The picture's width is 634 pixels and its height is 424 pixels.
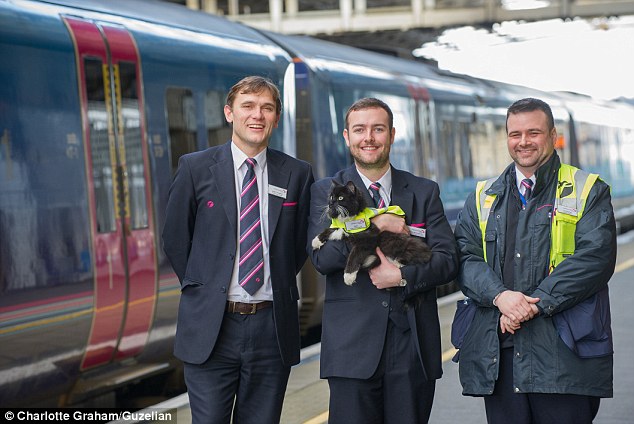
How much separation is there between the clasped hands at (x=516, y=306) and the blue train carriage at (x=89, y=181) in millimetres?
3020

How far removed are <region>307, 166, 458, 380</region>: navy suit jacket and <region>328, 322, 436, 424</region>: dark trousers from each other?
0.13 feet

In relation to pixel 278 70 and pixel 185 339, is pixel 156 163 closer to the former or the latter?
pixel 278 70

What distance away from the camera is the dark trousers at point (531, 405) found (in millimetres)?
4152

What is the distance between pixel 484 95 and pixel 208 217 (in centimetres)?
1285

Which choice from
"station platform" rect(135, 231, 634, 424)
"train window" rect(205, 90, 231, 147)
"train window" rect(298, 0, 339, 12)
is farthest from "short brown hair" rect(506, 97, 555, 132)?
"train window" rect(298, 0, 339, 12)

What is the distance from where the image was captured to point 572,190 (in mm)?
4156

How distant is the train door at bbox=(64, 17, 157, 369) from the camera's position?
6738mm

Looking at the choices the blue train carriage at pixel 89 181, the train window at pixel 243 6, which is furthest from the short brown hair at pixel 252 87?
the train window at pixel 243 6

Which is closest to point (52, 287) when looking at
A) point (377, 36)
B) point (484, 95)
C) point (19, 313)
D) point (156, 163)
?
point (19, 313)

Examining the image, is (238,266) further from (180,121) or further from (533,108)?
(180,121)

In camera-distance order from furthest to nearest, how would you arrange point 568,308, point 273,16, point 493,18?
point 273,16 < point 493,18 < point 568,308

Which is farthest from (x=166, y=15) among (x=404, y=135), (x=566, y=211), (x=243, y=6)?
(x=243, y=6)

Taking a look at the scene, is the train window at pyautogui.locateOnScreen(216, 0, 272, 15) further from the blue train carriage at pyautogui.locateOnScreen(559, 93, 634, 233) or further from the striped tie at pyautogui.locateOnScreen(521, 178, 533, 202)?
the striped tie at pyautogui.locateOnScreen(521, 178, 533, 202)

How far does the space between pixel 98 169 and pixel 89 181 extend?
0.14 meters
